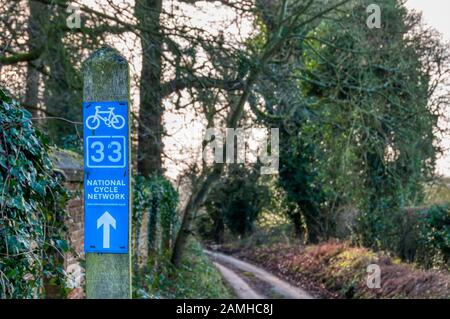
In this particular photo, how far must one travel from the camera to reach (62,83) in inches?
402

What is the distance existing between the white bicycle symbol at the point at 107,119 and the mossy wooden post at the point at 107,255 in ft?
0.23

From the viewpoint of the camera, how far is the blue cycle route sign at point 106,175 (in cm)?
258

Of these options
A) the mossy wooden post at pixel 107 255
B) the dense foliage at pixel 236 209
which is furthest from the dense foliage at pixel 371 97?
the dense foliage at pixel 236 209

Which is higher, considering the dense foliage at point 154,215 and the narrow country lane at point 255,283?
the dense foliage at point 154,215

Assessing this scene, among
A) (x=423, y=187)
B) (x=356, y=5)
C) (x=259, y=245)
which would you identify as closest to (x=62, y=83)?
(x=356, y=5)

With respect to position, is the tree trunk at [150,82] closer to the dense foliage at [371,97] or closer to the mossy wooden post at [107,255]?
the dense foliage at [371,97]

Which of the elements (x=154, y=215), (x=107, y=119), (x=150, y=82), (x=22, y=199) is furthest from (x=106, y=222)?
(x=154, y=215)

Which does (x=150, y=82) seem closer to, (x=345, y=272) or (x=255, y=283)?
(x=345, y=272)

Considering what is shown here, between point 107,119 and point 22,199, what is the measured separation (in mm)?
838

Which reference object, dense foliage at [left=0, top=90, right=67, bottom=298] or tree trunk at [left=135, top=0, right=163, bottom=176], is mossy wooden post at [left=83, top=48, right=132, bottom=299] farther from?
tree trunk at [left=135, top=0, right=163, bottom=176]

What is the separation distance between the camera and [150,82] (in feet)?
32.9

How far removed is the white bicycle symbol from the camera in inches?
102
